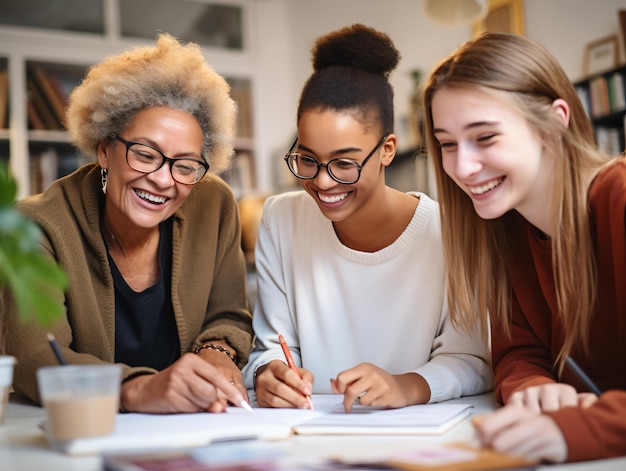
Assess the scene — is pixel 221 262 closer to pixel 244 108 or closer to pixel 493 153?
pixel 493 153

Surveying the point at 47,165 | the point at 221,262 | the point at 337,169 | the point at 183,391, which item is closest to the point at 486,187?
the point at 337,169

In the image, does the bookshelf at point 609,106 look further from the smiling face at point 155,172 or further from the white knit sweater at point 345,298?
the smiling face at point 155,172

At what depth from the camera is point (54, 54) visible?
17.1ft

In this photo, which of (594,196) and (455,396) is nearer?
(594,196)

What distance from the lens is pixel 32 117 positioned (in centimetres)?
514

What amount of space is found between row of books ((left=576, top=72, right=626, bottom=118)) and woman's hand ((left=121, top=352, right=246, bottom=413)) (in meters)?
2.74

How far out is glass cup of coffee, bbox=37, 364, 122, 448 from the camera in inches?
36.1

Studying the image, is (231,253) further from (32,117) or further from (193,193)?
(32,117)

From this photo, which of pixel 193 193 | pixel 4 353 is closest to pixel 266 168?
pixel 193 193

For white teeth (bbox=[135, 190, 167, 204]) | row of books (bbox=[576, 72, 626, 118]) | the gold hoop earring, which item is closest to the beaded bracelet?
white teeth (bbox=[135, 190, 167, 204])

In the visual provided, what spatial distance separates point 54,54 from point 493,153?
4.78 meters

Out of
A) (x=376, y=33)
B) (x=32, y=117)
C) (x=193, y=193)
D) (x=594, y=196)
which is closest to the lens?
(x=594, y=196)

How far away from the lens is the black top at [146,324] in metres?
1.72

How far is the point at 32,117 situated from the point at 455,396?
460cm
